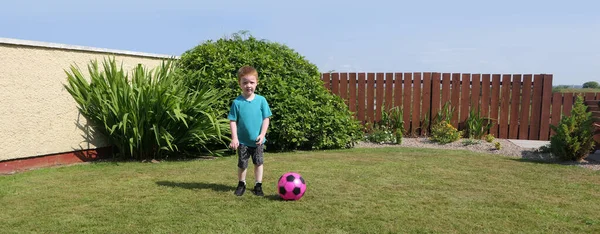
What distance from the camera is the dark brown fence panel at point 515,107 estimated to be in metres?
11.1

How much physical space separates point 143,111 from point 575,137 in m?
7.29

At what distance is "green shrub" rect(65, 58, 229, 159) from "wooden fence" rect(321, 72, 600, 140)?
16.5 feet

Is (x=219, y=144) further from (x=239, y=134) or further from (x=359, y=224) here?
(x=359, y=224)

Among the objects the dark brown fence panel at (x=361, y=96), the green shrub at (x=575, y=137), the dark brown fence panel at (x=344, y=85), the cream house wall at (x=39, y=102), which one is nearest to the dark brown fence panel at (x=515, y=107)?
the green shrub at (x=575, y=137)

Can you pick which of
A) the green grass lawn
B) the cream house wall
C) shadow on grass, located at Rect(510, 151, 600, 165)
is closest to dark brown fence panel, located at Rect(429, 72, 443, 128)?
shadow on grass, located at Rect(510, 151, 600, 165)

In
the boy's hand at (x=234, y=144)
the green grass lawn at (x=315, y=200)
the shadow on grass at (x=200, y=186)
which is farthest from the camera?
the shadow on grass at (x=200, y=186)

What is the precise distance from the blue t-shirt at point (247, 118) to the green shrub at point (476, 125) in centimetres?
775

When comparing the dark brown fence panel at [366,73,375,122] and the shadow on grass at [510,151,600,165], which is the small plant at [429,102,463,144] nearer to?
the dark brown fence panel at [366,73,375,122]

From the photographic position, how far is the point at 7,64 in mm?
5957

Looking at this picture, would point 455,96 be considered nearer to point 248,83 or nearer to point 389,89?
point 389,89

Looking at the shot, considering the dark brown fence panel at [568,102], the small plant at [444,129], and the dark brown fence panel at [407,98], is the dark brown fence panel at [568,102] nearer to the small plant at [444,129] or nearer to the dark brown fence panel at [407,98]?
the small plant at [444,129]

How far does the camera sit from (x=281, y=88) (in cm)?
804

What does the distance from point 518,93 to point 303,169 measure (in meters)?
7.63

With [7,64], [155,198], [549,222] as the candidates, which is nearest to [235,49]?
[7,64]
